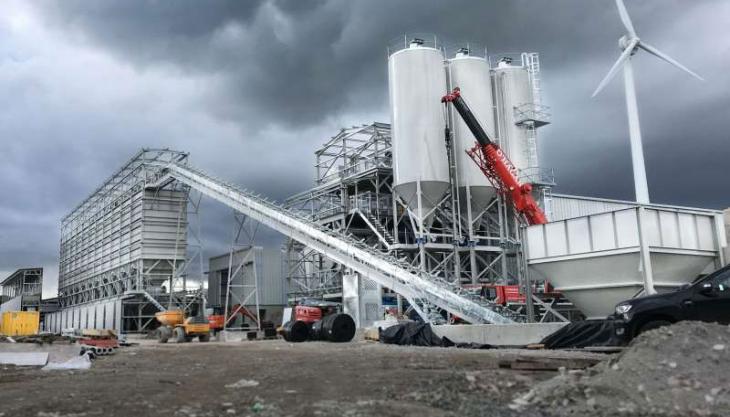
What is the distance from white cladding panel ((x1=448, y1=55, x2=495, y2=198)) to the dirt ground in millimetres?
25390

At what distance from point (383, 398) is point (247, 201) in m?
32.8

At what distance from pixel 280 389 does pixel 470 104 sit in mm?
32540

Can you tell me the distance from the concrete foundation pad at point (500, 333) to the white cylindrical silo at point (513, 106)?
21856 millimetres

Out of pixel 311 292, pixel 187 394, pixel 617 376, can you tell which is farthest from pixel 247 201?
pixel 617 376

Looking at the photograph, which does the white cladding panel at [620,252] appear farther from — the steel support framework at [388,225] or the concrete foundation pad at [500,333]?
the steel support framework at [388,225]

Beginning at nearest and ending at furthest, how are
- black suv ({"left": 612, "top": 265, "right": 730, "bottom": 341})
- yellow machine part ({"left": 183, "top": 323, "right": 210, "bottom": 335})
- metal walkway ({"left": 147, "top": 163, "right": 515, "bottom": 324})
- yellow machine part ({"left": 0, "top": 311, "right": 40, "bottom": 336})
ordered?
1. black suv ({"left": 612, "top": 265, "right": 730, "bottom": 341})
2. metal walkway ({"left": 147, "top": 163, "right": 515, "bottom": 324})
3. yellow machine part ({"left": 183, "top": 323, "right": 210, "bottom": 335})
4. yellow machine part ({"left": 0, "top": 311, "right": 40, "bottom": 336})

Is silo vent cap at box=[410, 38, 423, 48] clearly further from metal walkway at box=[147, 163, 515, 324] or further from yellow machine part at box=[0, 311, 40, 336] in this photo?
yellow machine part at box=[0, 311, 40, 336]

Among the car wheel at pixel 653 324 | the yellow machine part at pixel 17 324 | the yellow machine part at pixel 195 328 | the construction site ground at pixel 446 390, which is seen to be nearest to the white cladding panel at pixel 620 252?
the car wheel at pixel 653 324

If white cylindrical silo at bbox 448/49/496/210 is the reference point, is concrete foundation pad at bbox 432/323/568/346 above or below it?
below

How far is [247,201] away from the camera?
→ 40125 mm

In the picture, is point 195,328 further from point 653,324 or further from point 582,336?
point 653,324

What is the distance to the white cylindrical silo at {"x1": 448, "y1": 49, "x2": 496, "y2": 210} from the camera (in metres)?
38.9

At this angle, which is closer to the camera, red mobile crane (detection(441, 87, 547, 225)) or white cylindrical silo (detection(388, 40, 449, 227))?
red mobile crane (detection(441, 87, 547, 225))

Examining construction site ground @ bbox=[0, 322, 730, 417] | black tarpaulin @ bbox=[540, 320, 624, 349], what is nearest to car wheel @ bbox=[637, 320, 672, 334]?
construction site ground @ bbox=[0, 322, 730, 417]
